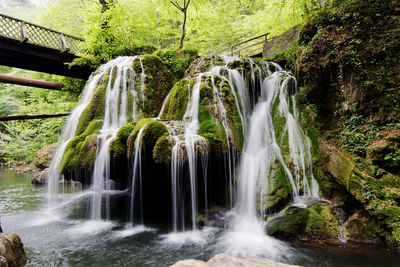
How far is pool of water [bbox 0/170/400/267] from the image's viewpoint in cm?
381

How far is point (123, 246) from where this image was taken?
457 cm

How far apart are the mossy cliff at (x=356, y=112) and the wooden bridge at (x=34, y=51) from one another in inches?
507

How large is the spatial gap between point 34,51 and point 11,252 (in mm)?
12151

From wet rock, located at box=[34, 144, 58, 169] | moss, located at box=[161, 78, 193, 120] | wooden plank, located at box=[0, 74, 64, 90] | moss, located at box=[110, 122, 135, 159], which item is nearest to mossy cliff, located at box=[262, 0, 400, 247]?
moss, located at box=[161, 78, 193, 120]

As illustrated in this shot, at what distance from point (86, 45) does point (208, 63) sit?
7977 mm

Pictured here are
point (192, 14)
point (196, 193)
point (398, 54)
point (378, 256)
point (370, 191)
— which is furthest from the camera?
point (192, 14)

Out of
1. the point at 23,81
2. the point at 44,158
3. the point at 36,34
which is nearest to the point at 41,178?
the point at 44,158

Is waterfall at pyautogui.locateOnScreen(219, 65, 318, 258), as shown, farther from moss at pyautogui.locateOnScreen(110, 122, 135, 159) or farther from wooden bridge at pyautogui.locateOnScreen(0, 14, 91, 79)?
wooden bridge at pyautogui.locateOnScreen(0, 14, 91, 79)

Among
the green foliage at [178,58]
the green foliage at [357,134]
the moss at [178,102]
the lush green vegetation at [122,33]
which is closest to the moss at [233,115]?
the moss at [178,102]

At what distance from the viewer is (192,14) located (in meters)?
15.9

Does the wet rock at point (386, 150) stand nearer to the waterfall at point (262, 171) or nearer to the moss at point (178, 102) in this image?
the waterfall at point (262, 171)

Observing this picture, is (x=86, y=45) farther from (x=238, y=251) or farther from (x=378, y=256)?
(x=378, y=256)

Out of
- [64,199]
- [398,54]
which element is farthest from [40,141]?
[398,54]

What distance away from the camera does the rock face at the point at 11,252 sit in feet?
9.69
